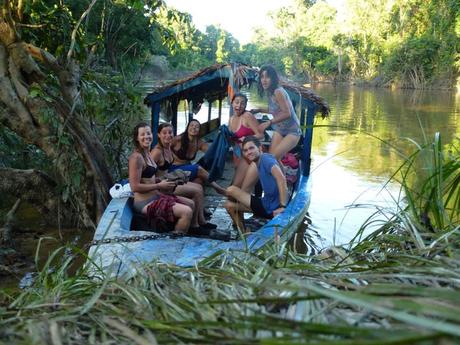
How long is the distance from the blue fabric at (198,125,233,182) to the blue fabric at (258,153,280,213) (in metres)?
1.14

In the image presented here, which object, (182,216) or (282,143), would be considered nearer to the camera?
(182,216)

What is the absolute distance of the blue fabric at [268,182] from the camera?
515 cm

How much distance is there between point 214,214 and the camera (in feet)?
21.7

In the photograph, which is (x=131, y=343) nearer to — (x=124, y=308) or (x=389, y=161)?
(x=124, y=308)

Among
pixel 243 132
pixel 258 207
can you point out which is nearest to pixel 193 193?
pixel 258 207

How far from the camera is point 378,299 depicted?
805 mm

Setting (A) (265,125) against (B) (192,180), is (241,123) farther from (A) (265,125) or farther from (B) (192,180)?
(B) (192,180)

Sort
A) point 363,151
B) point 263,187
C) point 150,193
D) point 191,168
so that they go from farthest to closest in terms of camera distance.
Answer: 1. point 363,151
2. point 191,168
3. point 263,187
4. point 150,193

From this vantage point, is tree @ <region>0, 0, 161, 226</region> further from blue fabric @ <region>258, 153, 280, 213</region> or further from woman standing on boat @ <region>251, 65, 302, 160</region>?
blue fabric @ <region>258, 153, 280, 213</region>

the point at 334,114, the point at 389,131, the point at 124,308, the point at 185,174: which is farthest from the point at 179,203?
the point at 334,114

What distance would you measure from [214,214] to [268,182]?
5.29 feet

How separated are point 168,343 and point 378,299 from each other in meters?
0.36

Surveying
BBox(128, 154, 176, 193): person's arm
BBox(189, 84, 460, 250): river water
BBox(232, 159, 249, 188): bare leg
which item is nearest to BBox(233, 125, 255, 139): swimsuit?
BBox(232, 159, 249, 188): bare leg

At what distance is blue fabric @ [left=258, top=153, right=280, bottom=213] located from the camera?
5148 millimetres
